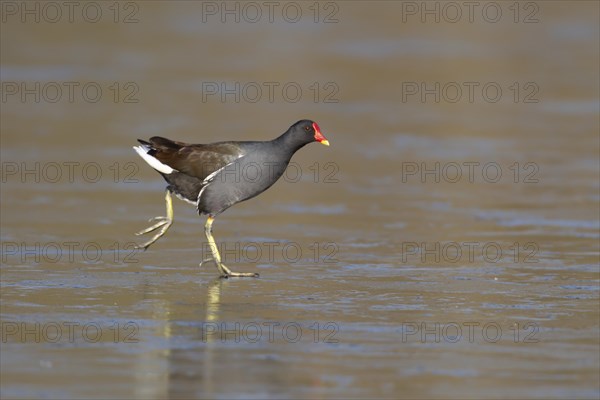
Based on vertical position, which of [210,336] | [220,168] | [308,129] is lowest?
[210,336]

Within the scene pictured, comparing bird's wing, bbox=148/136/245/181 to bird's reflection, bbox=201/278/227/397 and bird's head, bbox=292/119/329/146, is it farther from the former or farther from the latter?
bird's reflection, bbox=201/278/227/397

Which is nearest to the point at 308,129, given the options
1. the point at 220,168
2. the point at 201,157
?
the point at 220,168

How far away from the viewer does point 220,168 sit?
1098 centimetres

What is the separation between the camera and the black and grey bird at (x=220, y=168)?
1096 cm

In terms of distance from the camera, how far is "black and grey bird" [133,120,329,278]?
10961 mm

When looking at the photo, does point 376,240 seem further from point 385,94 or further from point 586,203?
point 385,94

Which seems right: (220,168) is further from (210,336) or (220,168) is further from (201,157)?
(210,336)

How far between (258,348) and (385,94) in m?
14.3

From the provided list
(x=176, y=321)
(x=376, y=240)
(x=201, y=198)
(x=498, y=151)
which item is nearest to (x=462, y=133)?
(x=498, y=151)

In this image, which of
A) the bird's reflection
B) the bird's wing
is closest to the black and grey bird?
the bird's wing

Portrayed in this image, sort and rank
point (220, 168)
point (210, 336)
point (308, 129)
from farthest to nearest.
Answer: point (308, 129) < point (220, 168) < point (210, 336)

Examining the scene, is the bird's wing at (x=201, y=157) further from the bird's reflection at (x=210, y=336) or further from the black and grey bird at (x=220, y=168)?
the bird's reflection at (x=210, y=336)

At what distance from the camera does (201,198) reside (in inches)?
439


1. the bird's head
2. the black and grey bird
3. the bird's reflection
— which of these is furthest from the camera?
the bird's head
